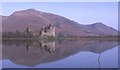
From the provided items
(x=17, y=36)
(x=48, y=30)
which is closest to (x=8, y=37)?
(x=17, y=36)

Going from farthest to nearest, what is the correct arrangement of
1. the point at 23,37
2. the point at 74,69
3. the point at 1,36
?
the point at 23,37 → the point at 1,36 → the point at 74,69

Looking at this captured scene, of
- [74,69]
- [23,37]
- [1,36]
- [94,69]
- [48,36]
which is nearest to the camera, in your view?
[94,69]

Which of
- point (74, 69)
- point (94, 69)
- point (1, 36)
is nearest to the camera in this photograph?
point (94, 69)

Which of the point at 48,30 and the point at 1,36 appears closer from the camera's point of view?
the point at 1,36

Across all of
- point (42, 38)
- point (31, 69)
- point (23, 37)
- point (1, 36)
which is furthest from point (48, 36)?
point (31, 69)

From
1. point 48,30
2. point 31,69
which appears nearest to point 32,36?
point 48,30

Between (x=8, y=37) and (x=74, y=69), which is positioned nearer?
(x=74, y=69)

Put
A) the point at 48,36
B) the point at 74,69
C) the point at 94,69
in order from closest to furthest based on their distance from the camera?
the point at 94,69
the point at 74,69
the point at 48,36

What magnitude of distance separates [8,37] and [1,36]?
2.50 meters

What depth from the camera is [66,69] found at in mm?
12133

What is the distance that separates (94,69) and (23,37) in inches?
1673

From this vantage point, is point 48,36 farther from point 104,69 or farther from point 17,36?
point 104,69

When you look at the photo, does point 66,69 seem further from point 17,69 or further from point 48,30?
point 48,30

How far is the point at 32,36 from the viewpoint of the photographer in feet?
181
